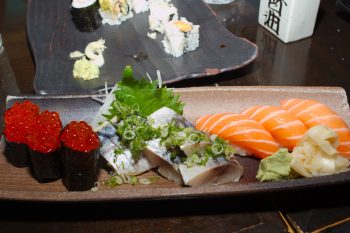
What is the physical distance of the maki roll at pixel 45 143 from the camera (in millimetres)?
1677

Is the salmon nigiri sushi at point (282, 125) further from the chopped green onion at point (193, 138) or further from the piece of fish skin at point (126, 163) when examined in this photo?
the piece of fish skin at point (126, 163)

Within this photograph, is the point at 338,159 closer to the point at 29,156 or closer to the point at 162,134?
the point at 162,134

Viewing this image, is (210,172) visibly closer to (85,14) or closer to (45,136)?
(45,136)

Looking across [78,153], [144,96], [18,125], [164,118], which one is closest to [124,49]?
[144,96]

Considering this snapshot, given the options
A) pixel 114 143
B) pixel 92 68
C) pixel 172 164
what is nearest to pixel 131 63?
pixel 92 68

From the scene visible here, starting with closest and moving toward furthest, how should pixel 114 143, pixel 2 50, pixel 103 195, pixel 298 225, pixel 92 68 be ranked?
pixel 103 195 → pixel 298 225 → pixel 114 143 → pixel 92 68 → pixel 2 50

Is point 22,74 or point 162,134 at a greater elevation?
point 162,134

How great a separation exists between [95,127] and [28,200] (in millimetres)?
479

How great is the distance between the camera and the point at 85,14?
2.93 m

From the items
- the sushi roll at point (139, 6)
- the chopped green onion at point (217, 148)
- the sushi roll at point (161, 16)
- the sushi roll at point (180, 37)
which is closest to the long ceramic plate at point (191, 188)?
the chopped green onion at point (217, 148)

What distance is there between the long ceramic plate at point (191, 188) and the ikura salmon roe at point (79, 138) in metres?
0.18

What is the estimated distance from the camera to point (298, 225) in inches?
67.1

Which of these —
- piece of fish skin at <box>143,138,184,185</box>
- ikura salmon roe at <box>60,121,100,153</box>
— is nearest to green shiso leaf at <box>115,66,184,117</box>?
piece of fish skin at <box>143,138,184,185</box>

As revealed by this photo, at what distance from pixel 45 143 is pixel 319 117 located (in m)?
1.24
